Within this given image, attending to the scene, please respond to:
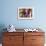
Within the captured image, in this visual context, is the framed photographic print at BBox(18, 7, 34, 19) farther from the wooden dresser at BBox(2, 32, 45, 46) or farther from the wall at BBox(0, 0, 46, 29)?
the wooden dresser at BBox(2, 32, 45, 46)

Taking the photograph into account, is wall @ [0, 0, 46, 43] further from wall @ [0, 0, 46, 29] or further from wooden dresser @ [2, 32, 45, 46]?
wooden dresser @ [2, 32, 45, 46]

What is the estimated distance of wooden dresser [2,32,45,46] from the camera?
3746 millimetres

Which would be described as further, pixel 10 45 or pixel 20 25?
pixel 20 25

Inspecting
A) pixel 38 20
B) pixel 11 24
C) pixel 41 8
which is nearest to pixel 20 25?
pixel 11 24

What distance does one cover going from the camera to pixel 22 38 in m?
3.75

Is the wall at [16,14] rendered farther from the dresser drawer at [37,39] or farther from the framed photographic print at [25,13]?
the dresser drawer at [37,39]

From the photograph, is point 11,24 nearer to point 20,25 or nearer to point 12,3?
point 20,25

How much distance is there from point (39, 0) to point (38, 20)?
651 millimetres

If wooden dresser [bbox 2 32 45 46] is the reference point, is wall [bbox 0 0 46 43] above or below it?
above

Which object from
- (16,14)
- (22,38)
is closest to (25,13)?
(16,14)

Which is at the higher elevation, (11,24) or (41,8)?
(41,8)

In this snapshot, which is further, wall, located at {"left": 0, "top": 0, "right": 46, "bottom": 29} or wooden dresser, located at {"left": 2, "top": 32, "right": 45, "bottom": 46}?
wall, located at {"left": 0, "top": 0, "right": 46, "bottom": 29}

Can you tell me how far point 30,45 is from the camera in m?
3.77

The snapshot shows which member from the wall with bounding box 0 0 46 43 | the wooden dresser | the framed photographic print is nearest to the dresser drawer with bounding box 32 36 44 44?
the wooden dresser
